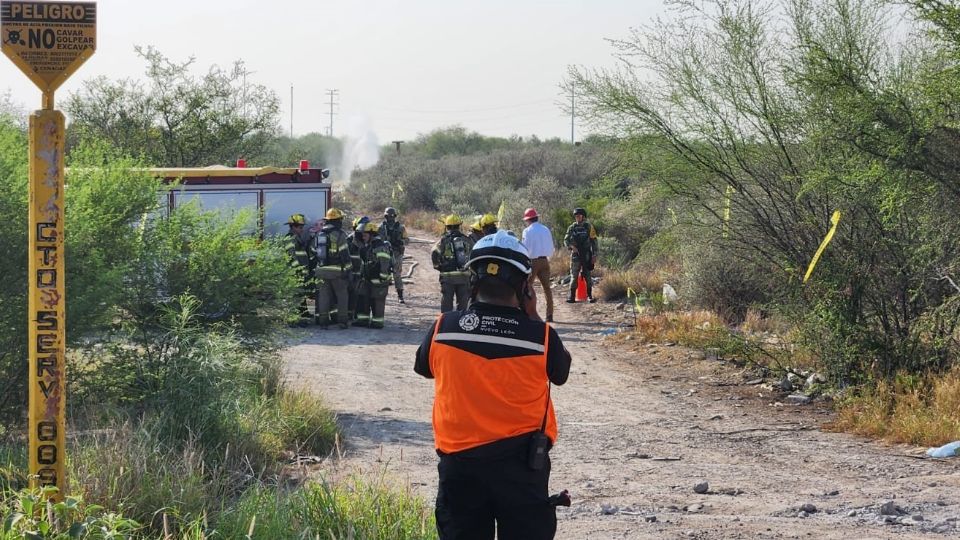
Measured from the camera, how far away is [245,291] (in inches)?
396

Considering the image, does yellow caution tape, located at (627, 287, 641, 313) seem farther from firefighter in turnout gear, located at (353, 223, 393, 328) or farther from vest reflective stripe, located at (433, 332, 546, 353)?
vest reflective stripe, located at (433, 332, 546, 353)

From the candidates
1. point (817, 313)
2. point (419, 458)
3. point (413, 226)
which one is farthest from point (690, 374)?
point (413, 226)

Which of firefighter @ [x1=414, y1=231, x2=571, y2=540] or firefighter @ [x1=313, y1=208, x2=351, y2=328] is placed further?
firefighter @ [x1=313, y1=208, x2=351, y2=328]

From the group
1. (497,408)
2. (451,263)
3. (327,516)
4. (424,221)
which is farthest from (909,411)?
(424,221)

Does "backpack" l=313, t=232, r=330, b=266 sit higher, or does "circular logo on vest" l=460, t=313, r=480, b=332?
"backpack" l=313, t=232, r=330, b=266

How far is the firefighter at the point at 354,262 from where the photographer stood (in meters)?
17.2

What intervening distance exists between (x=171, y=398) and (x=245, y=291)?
200 centimetres

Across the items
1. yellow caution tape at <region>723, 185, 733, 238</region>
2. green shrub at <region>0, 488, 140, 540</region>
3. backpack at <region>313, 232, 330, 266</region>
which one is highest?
yellow caution tape at <region>723, 185, 733, 238</region>

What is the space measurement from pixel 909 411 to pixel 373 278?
875cm

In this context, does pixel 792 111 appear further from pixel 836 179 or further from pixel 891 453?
pixel 891 453

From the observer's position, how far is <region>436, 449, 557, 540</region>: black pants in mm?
4695

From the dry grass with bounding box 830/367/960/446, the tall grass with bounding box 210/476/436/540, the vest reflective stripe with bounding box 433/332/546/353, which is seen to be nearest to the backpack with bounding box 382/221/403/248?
the dry grass with bounding box 830/367/960/446

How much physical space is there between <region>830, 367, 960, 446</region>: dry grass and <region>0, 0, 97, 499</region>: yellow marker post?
6.69 m

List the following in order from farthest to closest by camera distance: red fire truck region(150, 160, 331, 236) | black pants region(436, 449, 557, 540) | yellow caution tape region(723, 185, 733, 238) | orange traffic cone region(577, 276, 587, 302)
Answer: orange traffic cone region(577, 276, 587, 302) → red fire truck region(150, 160, 331, 236) → yellow caution tape region(723, 185, 733, 238) → black pants region(436, 449, 557, 540)
